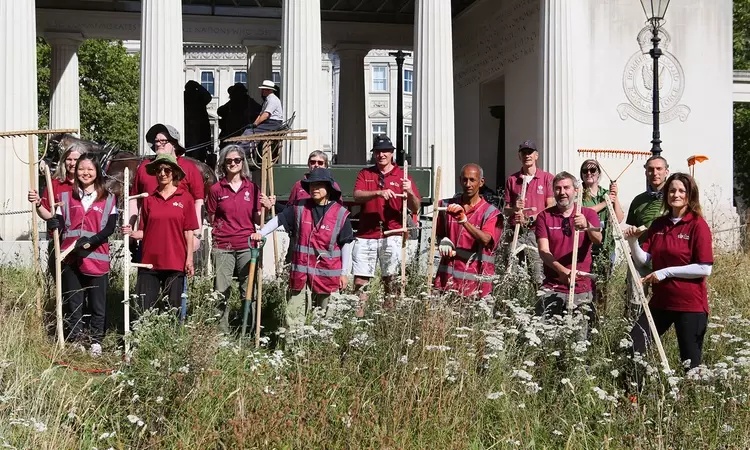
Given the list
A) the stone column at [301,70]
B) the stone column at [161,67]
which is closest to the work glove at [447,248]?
the stone column at [301,70]

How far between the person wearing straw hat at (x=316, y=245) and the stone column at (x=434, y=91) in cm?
990

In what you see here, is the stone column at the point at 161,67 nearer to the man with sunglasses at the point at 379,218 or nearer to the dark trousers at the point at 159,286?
the man with sunglasses at the point at 379,218

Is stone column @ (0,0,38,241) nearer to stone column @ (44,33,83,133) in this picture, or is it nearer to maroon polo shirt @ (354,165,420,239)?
stone column @ (44,33,83,133)

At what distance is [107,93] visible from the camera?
43.9 m

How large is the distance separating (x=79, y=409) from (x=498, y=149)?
67.0 ft

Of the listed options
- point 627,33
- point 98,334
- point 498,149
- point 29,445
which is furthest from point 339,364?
point 498,149

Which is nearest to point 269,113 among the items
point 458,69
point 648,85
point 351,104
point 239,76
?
point 648,85

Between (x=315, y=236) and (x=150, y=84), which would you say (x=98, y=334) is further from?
(x=150, y=84)

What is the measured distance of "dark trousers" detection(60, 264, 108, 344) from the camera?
814 centimetres

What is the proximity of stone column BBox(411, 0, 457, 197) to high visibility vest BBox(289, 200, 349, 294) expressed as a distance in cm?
997

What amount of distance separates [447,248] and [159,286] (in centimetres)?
250

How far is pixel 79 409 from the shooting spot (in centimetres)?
573

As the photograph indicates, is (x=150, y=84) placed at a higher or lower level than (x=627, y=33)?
lower

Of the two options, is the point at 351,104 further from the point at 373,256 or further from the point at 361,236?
the point at 373,256
